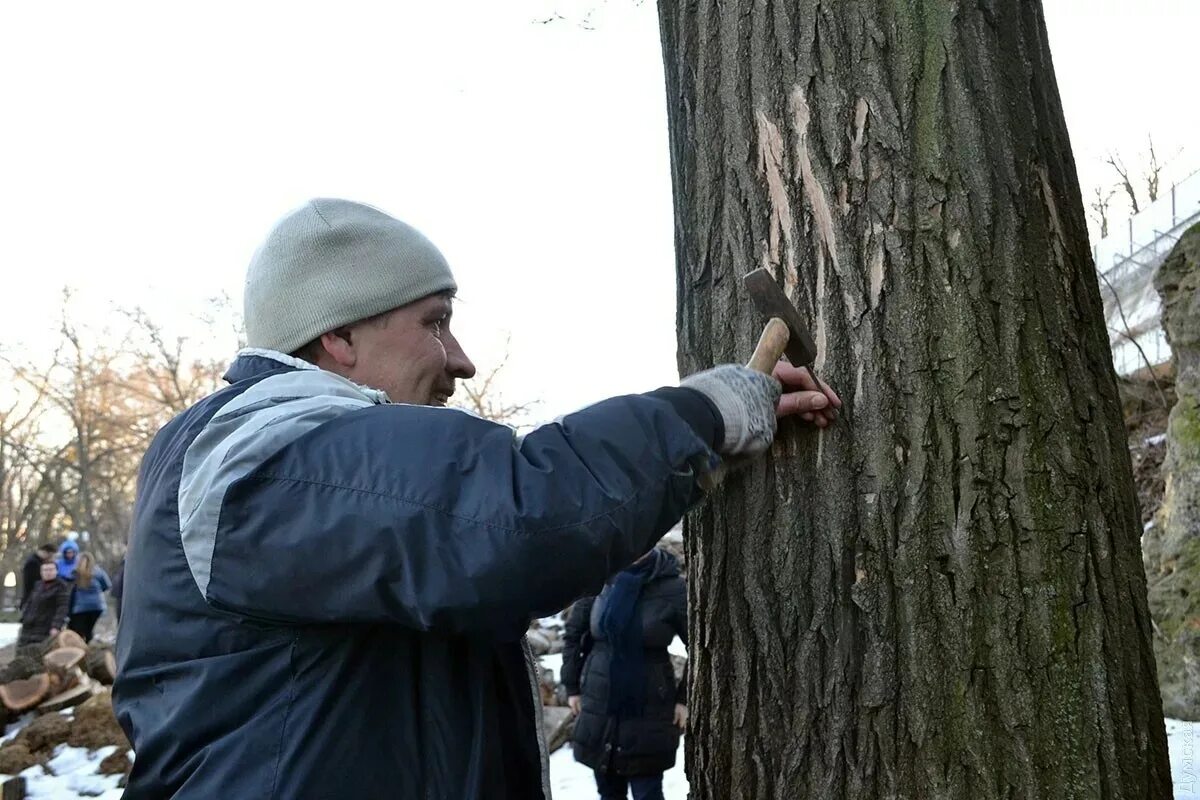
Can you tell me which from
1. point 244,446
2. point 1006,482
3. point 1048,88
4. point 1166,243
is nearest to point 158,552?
point 244,446

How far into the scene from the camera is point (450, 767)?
1.34 metres

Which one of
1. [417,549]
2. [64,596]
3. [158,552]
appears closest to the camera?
[417,549]

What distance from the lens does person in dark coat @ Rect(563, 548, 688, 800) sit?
14.7 ft

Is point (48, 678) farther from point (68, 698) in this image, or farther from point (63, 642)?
point (63, 642)

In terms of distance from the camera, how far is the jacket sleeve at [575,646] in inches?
196

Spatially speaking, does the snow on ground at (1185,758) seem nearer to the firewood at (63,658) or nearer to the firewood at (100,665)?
the firewood at (63,658)

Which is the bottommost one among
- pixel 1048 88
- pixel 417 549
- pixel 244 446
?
pixel 417 549

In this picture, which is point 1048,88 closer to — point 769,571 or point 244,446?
point 769,571

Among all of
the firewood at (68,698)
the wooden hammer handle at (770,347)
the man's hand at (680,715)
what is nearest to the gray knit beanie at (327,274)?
the wooden hammer handle at (770,347)

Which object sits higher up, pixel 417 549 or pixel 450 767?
pixel 417 549

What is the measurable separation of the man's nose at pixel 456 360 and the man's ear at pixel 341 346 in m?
0.17

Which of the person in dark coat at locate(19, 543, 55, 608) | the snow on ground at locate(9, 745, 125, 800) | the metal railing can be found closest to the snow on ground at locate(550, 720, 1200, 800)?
the snow on ground at locate(9, 745, 125, 800)

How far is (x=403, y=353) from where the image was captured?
1.66 m

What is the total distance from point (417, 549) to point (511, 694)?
0.43m
